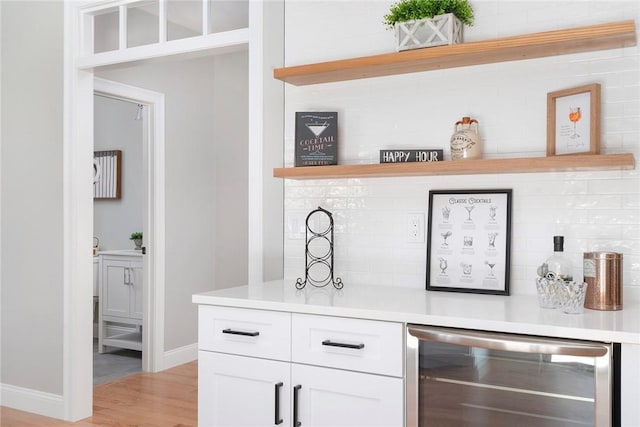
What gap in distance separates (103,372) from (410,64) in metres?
3.48

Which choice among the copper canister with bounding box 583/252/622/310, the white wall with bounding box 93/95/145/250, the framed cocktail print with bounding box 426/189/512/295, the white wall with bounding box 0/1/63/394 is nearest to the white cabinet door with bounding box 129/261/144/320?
the white wall with bounding box 93/95/145/250

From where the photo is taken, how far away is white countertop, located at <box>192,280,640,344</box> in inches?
62.8

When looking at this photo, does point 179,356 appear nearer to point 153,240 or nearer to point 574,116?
point 153,240

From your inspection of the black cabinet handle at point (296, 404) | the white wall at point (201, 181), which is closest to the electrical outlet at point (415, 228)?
the black cabinet handle at point (296, 404)

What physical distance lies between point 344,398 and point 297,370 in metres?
0.19

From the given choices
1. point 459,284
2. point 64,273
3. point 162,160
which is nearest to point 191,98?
point 162,160

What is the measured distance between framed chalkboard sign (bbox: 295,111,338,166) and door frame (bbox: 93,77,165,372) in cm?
224

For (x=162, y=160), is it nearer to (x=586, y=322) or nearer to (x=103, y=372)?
(x=103, y=372)

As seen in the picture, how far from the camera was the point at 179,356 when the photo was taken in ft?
15.3

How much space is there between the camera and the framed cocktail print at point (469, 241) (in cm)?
222

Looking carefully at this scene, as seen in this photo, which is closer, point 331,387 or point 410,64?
point 331,387

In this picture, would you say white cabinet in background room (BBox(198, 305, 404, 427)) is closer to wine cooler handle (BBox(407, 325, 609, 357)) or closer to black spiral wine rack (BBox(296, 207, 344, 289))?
wine cooler handle (BBox(407, 325, 609, 357))

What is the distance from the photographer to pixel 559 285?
179 centimetres

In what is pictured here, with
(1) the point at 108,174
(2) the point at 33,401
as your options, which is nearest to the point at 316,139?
(2) the point at 33,401
